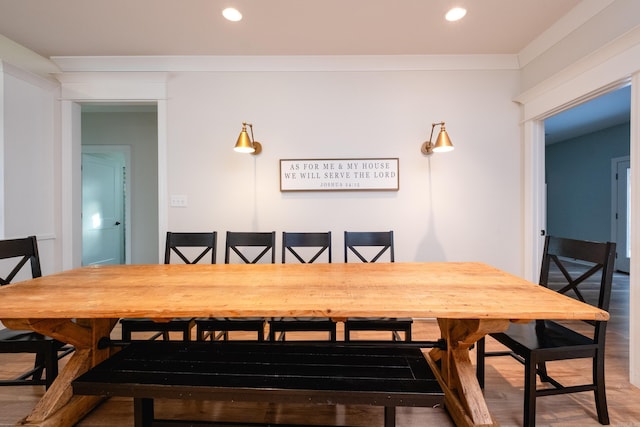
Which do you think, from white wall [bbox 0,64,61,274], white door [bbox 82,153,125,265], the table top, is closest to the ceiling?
white wall [bbox 0,64,61,274]

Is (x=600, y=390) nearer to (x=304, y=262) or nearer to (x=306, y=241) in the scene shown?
(x=304, y=262)

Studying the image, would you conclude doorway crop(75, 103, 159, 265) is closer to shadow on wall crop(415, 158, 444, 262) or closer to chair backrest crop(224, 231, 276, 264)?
chair backrest crop(224, 231, 276, 264)

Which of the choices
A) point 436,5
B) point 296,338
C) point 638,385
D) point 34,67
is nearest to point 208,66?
point 34,67

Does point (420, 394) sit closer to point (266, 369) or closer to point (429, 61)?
point (266, 369)

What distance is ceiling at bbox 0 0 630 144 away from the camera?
220cm

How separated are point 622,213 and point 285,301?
660 cm

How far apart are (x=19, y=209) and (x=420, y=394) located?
3457 mm

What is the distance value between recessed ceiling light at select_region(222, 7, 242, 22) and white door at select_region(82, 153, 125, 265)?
3.36m

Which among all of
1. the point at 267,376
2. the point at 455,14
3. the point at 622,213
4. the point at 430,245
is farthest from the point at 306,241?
the point at 622,213

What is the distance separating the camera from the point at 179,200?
2.95 m

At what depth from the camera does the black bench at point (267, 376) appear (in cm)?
114

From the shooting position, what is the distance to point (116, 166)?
4777 millimetres

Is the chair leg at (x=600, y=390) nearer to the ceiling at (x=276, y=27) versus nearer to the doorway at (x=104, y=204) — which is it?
the ceiling at (x=276, y=27)

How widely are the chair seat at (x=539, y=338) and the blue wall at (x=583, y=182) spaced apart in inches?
211
